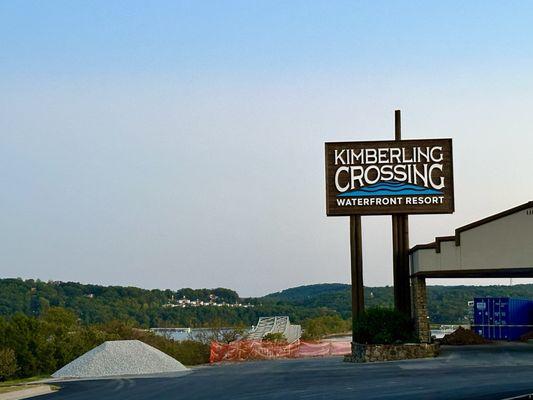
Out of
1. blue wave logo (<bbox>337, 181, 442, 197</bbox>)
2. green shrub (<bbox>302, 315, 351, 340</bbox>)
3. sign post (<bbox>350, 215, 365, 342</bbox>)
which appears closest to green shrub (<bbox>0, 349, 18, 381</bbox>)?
green shrub (<bbox>302, 315, 351, 340</bbox>)

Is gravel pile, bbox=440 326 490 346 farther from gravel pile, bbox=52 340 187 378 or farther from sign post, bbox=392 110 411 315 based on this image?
gravel pile, bbox=52 340 187 378

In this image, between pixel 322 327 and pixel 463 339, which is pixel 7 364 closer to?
pixel 463 339

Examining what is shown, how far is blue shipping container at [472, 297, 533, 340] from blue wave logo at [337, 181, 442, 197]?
55.6 feet

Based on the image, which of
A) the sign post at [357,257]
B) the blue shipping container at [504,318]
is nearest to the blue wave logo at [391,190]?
the sign post at [357,257]

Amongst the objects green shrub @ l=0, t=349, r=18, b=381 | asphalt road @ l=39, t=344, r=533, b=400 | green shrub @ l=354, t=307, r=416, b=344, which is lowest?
green shrub @ l=0, t=349, r=18, b=381

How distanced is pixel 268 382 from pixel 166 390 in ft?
13.5

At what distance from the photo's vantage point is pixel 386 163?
44531 mm

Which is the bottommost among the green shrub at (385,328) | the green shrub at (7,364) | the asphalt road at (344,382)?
the green shrub at (7,364)

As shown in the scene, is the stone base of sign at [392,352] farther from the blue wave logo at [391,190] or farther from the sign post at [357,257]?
the blue wave logo at [391,190]

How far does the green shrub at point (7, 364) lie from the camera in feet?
221

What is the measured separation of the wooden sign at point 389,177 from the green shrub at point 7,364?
35.1m

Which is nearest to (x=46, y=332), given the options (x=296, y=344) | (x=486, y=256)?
(x=296, y=344)

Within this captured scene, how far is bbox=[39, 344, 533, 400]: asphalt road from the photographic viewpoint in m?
28.2

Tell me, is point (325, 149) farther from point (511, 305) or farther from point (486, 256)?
point (511, 305)
